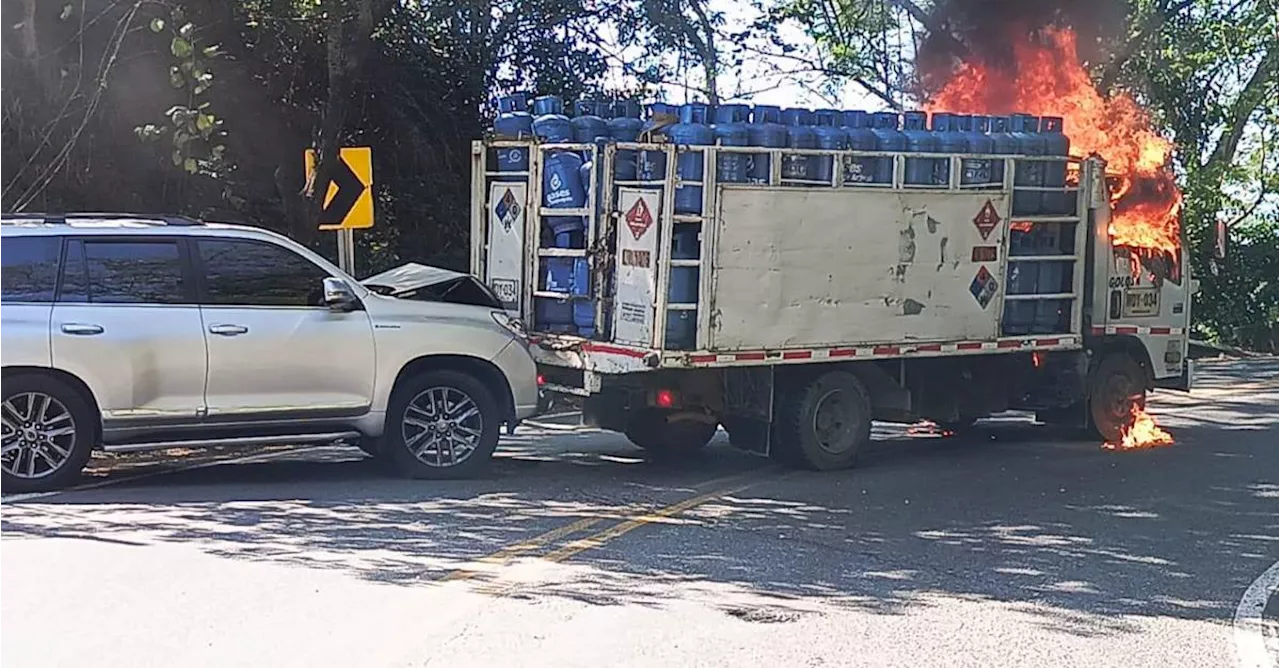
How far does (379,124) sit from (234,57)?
2024 mm

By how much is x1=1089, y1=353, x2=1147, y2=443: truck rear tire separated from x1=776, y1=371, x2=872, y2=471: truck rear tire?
9.74 feet

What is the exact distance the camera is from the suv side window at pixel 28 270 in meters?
9.38

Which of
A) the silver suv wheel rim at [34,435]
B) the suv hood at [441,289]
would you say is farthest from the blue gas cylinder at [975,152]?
the silver suv wheel rim at [34,435]

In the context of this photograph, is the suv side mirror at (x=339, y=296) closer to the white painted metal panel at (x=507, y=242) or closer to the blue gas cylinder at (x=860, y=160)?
the white painted metal panel at (x=507, y=242)

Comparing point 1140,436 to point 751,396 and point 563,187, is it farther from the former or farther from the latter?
point 563,187

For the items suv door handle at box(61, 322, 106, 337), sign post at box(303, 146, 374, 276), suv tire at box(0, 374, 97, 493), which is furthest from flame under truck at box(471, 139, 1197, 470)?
suv tire at box(0, 374, 97, 493)

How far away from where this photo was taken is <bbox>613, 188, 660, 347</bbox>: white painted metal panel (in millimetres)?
10461

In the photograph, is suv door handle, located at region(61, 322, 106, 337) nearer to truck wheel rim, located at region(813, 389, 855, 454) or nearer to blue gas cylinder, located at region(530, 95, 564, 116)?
blue gas cylinder, located at region(530, 95, 564, 116)

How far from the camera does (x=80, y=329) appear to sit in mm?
9414

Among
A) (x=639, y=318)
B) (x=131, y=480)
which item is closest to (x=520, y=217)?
(x=639, y=318)

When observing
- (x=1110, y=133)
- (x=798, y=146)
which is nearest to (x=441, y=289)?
(x=798, y=146)

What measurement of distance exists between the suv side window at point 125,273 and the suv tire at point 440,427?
1654 mm

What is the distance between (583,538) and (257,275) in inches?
124

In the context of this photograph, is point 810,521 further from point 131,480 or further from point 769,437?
point 131,480
